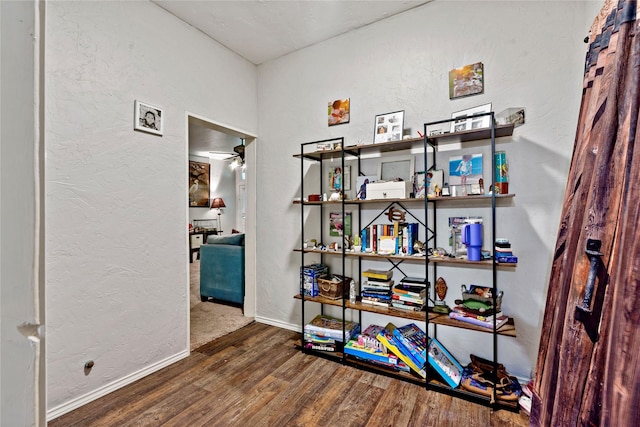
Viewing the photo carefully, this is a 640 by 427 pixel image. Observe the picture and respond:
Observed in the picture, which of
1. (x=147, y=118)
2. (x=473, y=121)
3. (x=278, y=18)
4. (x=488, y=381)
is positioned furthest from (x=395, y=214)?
(x=147, y=118)

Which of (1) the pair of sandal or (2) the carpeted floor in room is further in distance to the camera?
(2) the carpeted floor in room

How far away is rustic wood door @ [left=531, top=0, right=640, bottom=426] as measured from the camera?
2.14 feet

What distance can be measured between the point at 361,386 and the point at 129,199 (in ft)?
6.93

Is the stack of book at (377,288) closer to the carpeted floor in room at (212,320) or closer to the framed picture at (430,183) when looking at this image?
the framed picture at (430,183)

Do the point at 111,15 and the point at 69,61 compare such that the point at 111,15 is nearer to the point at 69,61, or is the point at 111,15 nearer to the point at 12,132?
the point at 69,61

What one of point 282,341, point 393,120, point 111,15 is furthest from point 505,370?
point 111,15

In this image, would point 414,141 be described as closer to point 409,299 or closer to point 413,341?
point 409,299

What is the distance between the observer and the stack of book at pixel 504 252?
69.8 inches

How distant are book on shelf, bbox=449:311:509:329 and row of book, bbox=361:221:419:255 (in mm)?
502

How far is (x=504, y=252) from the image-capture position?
5.93ft

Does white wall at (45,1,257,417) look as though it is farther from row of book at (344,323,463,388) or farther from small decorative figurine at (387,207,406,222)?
small decorative figurine at (387,207,406,222)

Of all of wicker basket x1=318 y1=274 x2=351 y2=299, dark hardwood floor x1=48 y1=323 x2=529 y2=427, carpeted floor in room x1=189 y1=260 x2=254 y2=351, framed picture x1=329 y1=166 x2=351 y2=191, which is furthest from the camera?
carpeted floor in room x1=189 y1=260 x2=254 y2=351

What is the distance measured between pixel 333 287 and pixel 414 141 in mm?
1331

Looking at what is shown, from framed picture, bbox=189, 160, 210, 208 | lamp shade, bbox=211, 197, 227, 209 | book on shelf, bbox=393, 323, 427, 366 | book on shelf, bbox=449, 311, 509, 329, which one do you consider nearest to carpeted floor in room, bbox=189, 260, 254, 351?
book on shelf, bbox=393, 323, 427, 366
